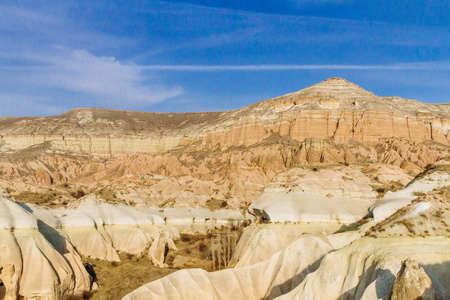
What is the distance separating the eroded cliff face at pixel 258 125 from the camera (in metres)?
118

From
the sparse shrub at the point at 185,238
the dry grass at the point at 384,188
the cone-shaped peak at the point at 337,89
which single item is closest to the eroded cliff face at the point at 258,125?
the cone-shaped peak at the point at 337,89

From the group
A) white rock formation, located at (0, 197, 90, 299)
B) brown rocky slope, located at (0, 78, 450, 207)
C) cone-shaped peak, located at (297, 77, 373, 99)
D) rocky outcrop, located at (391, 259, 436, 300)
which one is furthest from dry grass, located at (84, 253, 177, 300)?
cone-shaped peak, located at (297, 77, 373, 99)

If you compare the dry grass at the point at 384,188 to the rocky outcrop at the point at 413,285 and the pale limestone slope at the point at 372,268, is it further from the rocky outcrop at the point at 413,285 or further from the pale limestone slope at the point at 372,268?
the rocky outcrop at the point at 413,285

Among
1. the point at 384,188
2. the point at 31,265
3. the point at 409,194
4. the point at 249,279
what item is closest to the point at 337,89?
the point at 384,188

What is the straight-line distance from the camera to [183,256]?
188 ft

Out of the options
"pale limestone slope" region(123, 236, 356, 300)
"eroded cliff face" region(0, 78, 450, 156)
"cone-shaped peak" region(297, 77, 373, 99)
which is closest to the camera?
"pale limestone slope" region(123, 236, 356, 300)

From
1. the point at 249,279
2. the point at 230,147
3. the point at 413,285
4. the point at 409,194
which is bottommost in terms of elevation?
the point at 249,279

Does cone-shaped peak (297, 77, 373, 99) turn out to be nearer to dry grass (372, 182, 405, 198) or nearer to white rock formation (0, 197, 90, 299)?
dry grass (372, 182, 405, 198)

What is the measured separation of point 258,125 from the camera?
125750mm

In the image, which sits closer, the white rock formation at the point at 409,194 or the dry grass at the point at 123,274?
the dry grass at the point at 123,274

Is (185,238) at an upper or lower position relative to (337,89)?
lower

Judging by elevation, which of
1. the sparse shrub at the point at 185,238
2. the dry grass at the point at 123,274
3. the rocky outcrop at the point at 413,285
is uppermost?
the rocky outcrop at the point at 413,285

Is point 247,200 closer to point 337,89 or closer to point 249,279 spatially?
point 249,279

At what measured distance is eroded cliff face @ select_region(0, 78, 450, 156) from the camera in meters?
118
